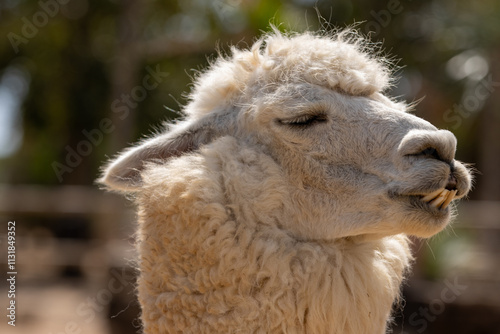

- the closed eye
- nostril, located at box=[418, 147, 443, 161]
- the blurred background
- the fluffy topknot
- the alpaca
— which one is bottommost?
the blurred background

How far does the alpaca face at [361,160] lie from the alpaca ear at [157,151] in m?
0.21

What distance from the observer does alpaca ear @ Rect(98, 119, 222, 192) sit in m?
2.71

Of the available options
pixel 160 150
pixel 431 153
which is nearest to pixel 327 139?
pixel 431 153

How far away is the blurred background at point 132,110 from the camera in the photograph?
28.0 feet

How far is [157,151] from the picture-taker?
2717 mm

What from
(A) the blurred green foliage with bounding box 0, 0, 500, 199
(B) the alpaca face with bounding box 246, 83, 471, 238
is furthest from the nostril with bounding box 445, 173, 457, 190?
(A) the blurred green foliage with bounding box 0, 0, 500, 199

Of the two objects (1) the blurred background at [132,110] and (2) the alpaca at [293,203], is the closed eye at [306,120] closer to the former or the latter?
(2) the alpaca at [293,203]

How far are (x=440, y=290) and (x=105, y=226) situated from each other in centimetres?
511

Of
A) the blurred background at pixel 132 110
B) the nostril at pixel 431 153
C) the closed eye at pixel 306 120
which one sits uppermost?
the closed eye at pixel 306 120

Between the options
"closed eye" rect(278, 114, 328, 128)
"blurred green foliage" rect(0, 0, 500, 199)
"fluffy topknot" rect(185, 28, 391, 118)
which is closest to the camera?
"closed eye" rect(278, 114, 328, 128)

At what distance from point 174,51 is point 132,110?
1217 mm

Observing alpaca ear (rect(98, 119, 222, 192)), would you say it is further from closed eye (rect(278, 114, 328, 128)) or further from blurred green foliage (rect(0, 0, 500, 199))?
blurred green foliage (rect(0, 0, 500, 199))

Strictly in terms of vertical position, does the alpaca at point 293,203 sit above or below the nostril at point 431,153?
below

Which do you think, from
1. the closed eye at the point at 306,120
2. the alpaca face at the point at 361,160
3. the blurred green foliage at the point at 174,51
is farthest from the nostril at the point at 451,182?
the blurred green foliage at the point at 174,51
